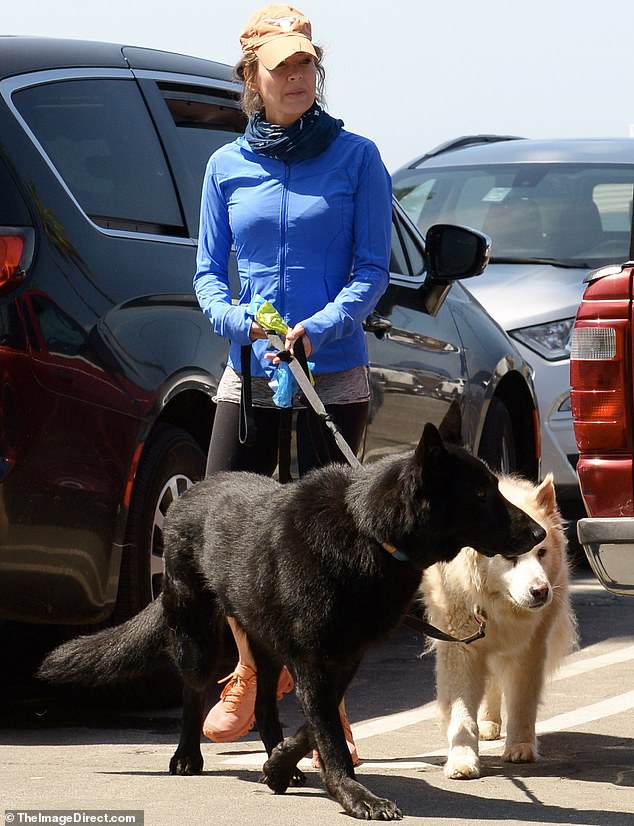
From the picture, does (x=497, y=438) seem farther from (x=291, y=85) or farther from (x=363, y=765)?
(x=291, y=85)

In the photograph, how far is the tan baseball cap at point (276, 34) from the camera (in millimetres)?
4930

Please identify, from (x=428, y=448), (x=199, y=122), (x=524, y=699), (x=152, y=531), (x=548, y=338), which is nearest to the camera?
(x=428, y=448)

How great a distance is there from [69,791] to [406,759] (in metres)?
1.18

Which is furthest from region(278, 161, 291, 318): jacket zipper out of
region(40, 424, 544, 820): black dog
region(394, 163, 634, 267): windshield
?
region(394, 163, 634, 267): windshield

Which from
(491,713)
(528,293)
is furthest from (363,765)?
(528,293)

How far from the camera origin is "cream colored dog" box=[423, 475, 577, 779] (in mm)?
5066

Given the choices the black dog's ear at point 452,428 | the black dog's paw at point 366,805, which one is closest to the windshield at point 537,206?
the black dog's ear at point 452,428

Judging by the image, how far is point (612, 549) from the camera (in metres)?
4.71

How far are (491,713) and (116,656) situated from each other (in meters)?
1.51

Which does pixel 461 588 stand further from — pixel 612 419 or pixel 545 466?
pixel 545 466

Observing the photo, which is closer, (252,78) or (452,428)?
(452,428)

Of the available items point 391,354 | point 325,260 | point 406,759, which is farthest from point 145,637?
point 391,354

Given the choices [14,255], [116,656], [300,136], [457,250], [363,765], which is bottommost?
[363,765]

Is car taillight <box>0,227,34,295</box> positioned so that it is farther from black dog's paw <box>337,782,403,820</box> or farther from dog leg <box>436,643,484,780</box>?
black dog's paw <box>337,782,403,820</box>
